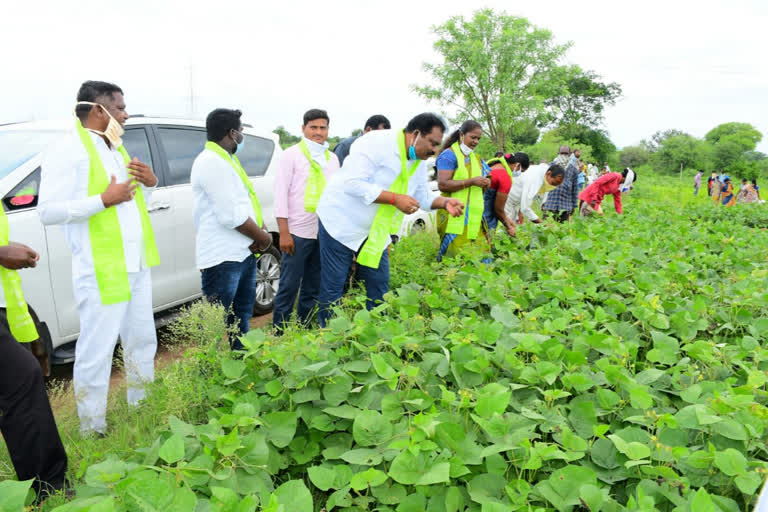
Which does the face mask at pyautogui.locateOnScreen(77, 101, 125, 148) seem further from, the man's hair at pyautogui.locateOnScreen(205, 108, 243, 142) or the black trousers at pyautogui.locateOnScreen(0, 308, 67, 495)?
the black trousers at pyautogui.locateOnScreen(0, 308, 67, 495)

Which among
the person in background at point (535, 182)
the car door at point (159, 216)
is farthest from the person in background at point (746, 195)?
the car door at point (159, 216)

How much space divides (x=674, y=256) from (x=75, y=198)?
457 cm

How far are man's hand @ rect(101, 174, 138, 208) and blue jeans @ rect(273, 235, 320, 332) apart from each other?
160cm

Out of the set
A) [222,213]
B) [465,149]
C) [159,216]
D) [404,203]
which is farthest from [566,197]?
[222,213]

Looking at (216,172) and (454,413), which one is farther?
(216,172)

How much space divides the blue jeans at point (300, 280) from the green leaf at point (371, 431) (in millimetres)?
2472

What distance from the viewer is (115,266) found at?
284 cm

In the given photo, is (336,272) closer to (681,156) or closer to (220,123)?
(220,123)

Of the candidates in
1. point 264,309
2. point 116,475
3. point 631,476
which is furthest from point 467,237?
point 116,475

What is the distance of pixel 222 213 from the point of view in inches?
134

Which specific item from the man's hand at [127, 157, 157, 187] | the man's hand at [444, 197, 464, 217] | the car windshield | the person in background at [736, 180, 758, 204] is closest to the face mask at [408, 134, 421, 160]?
the man's hand at [444, 197, 464, 217]

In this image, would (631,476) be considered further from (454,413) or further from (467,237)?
(467,237)

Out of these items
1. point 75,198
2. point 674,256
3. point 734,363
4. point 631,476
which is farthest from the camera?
point 674,256

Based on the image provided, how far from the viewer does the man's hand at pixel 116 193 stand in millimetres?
2777
